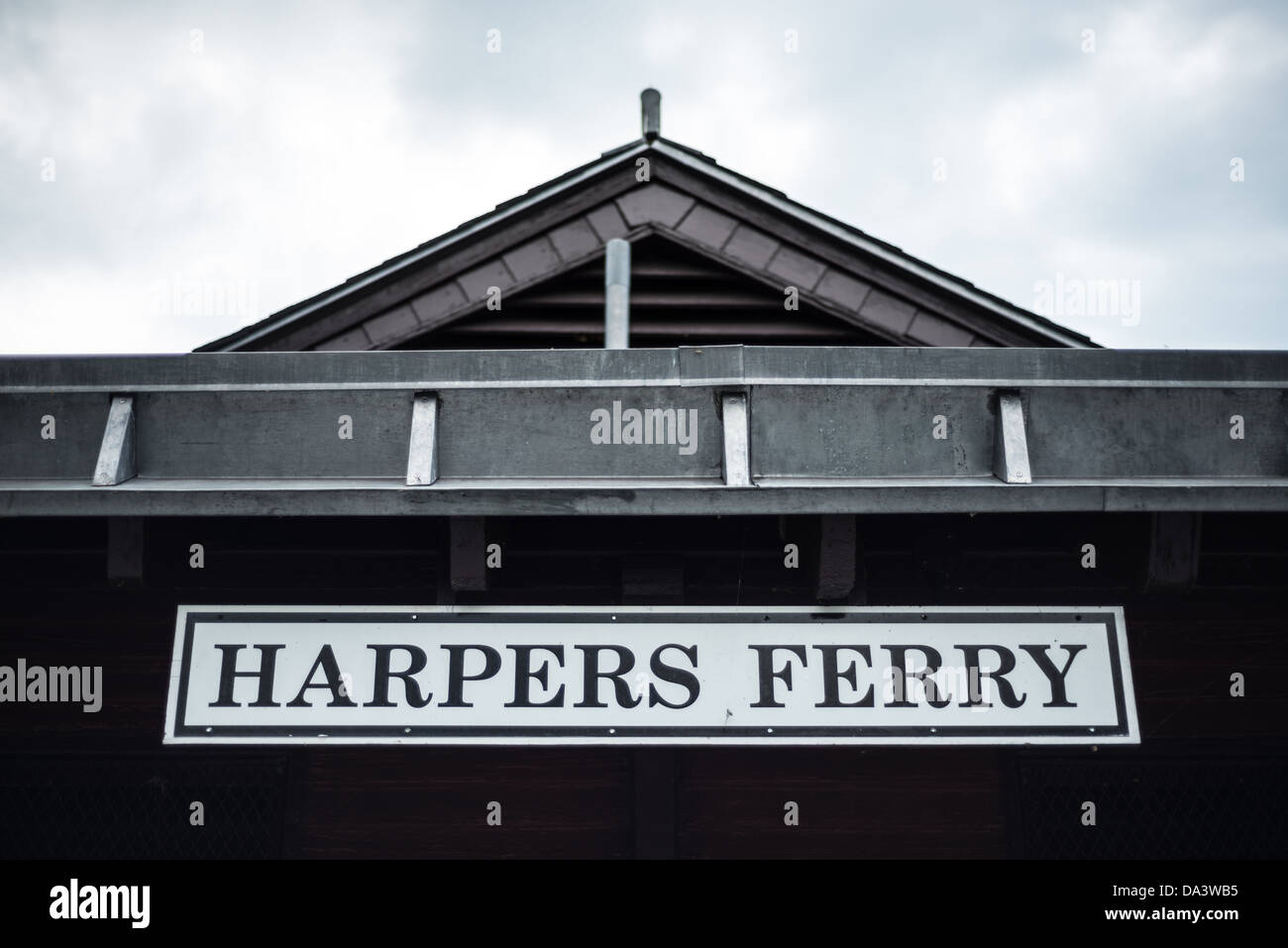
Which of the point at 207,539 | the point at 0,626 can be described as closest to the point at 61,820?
the point at 0,626

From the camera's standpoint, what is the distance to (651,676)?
4.07 meters

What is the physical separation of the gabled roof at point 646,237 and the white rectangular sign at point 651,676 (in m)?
2.80

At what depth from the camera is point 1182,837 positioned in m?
4.89

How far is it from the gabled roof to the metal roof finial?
13.0 inches

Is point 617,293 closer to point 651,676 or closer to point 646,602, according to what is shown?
point 646,602

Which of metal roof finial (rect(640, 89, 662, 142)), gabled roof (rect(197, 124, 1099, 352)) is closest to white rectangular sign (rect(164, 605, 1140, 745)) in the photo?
gabled roof (rect(197, 124, 1099, 352))

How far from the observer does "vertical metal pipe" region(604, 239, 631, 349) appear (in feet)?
20.2

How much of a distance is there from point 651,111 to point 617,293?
Result: 1.67 m

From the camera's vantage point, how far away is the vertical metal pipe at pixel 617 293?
20.2 ft

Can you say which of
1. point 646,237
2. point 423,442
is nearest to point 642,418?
point 423,442

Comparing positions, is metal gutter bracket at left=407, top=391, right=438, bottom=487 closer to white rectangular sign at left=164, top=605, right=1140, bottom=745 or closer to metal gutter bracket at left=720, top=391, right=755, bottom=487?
white rectangular sign at left=164, top=605, right=1140, bottom=745

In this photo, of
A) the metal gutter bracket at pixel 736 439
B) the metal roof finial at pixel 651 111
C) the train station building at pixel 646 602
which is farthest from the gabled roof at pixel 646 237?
the metal gutter bracket at pixel 736 439

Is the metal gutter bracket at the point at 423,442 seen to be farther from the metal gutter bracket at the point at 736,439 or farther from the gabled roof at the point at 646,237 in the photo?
the gabled roof at the point at 646,237

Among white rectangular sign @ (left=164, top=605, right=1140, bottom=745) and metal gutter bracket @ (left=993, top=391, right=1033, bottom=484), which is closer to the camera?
metal gutter bracket @ (left=993, top=391, right=1033, bottom=484)
